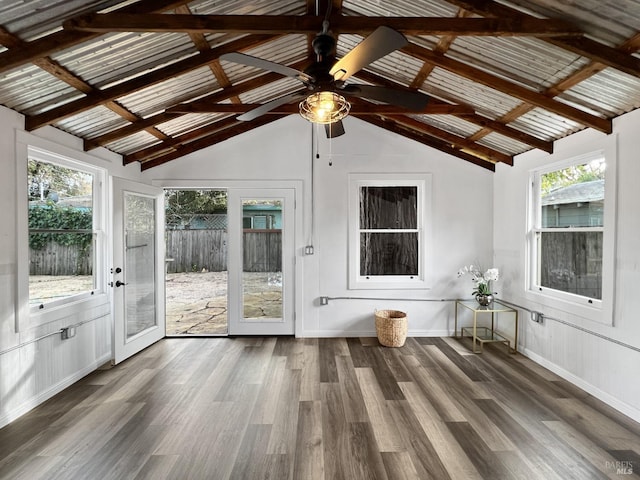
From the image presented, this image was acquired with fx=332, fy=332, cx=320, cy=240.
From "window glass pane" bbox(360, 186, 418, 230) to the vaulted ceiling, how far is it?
0.88m

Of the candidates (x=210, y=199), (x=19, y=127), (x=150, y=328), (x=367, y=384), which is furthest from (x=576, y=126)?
(x=210, y=199)

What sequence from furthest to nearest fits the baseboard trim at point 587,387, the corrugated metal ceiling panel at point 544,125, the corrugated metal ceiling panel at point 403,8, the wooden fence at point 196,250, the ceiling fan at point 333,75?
1. the wooden fence at point 196,250
2. the corrugated metal ceiling panel at point 544,125
3. the baseboard trim at point 587,387
4. the corrugated metal ceiling panel at point 403,8
5. the ceiling fan at point 333,75

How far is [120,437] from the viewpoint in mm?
2305

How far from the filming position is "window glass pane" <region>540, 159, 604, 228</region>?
301cm

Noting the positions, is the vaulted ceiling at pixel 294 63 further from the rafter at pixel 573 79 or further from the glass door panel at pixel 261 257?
the glass door panel at pixel 261 257

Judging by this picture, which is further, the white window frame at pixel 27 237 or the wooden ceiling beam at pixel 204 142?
the wooden ceiling beam at pixel 204 142

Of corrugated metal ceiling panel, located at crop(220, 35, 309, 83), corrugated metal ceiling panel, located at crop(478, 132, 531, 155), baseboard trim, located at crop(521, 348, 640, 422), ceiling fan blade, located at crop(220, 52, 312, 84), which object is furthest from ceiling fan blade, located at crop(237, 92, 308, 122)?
baseboard trim, located at crop(521, 348, 640, 422)

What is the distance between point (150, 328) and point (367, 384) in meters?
2.79

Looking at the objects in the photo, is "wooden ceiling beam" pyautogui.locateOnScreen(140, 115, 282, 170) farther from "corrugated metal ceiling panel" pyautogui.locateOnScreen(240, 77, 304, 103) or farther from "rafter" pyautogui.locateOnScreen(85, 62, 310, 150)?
"rafter" pyautogui.locateOnScreen(85, 62, 310, 150)

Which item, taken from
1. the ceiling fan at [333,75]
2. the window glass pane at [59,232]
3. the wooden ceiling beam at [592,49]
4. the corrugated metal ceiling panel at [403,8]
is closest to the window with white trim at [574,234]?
the wooden ceiling beam at [592,49]

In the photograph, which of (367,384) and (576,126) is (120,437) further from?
(576,126)

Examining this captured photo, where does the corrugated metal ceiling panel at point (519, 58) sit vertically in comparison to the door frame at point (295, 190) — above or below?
above

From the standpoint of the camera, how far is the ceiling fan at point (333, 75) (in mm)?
1630

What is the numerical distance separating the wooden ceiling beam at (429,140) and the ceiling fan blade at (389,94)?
2435 mm
